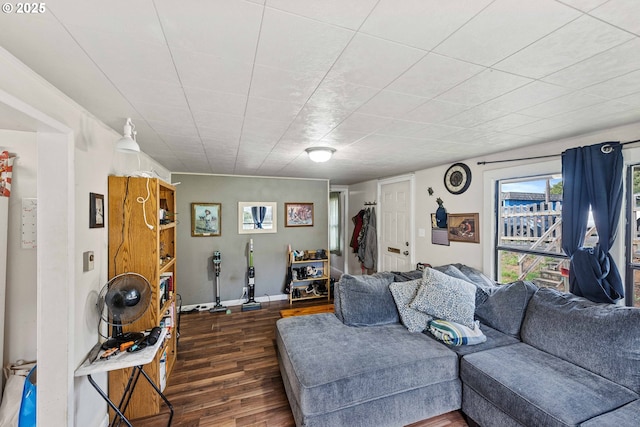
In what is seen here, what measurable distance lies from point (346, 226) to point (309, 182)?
1.70 metres

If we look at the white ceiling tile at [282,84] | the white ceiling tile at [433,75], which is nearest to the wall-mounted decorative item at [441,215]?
the white ceiling tile at [433,75]

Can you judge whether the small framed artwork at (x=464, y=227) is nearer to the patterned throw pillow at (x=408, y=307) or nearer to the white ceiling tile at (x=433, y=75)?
the patterned throw pillow at (x=408, y=307)

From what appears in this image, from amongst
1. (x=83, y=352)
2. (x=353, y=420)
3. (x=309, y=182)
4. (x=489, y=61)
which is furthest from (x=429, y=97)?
(x=309, y=182)

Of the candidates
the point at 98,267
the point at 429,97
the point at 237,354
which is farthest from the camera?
the point at 237,354

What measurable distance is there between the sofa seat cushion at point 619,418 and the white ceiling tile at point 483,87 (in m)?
1.74

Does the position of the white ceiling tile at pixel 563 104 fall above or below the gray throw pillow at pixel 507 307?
above

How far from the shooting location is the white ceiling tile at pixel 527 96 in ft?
4.36

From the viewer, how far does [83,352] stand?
160 cm

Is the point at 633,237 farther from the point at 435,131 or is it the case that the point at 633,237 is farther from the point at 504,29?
the point at 504,29

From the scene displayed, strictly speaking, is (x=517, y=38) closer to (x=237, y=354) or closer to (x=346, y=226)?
(x=237, y=354)

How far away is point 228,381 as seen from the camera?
2.30 meters

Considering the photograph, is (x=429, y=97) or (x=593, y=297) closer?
(x=429, y=97)

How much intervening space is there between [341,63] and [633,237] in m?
2.58

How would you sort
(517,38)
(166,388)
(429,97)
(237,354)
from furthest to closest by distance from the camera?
1. (237,354)
2. (166,388)
3. (429,97)
4. (517,38)
